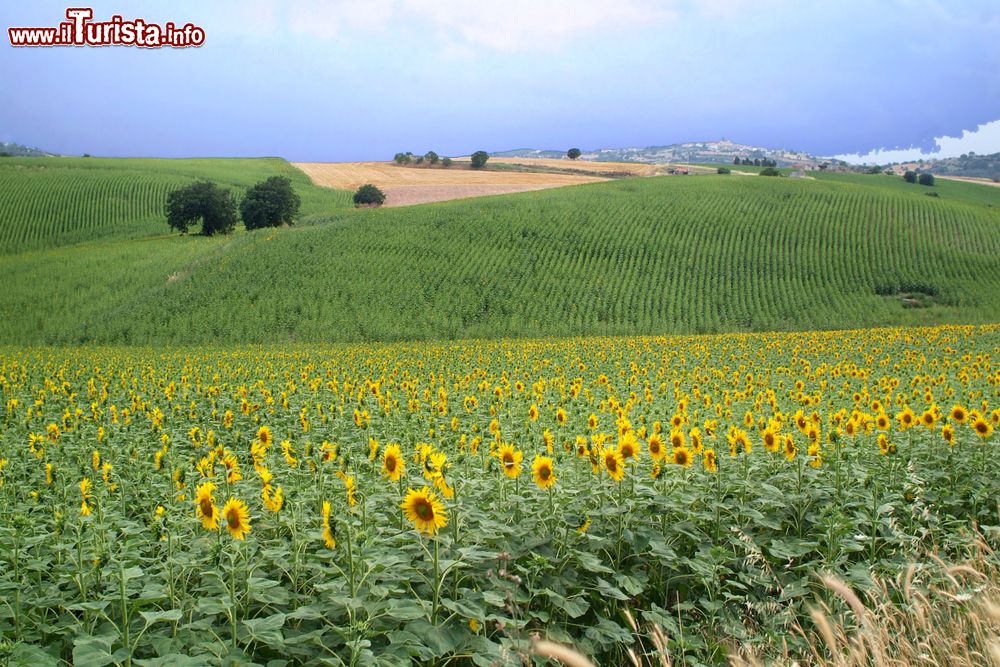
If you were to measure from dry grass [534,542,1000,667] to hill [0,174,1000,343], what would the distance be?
3027 centimetres

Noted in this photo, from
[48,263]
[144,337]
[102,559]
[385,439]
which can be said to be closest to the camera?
[102,559]

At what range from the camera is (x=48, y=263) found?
46594 millimetres

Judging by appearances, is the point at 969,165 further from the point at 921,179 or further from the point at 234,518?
the point at 234,518

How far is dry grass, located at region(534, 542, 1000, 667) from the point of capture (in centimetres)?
276

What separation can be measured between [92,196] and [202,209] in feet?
63.0

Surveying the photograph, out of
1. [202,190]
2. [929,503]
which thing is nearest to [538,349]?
[929,503]

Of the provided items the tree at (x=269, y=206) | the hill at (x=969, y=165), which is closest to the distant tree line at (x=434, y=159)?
the tree at (x=269, y=206)

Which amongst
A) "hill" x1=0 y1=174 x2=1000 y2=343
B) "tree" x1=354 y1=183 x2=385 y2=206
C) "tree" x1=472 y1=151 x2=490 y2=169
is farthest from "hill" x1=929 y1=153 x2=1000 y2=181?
"tree" x1=354 y1=183 x2=385 y2=206

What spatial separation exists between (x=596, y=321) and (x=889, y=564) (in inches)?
1274

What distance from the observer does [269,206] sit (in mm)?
62344

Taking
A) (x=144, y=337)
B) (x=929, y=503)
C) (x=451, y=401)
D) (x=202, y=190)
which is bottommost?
(x=144, y=337)

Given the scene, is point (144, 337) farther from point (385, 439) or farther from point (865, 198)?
point (865, 198)

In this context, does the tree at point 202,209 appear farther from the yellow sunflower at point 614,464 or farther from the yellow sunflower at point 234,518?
the yellow sunflower at point 234,518

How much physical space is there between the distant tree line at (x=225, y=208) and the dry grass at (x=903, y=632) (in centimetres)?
6411
